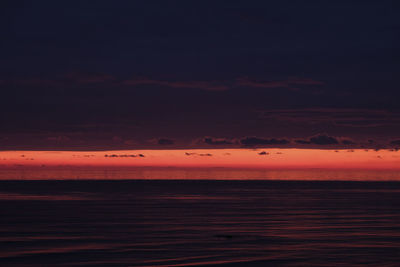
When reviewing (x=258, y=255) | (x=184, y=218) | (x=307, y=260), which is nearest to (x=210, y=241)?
(x=258, y=255)

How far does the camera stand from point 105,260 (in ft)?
89.1

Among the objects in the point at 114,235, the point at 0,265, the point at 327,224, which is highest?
the point at 327,224

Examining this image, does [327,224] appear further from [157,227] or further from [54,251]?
[54,251]

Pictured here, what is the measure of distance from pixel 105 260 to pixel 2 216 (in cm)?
2387

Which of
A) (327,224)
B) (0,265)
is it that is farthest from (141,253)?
(327,224)

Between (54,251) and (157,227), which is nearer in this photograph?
(54,251)

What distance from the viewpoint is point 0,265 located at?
25766 mm

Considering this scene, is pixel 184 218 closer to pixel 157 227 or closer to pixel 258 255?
pixel 157 227

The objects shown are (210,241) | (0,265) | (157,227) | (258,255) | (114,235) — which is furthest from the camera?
(157,227)

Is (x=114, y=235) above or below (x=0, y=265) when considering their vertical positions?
above

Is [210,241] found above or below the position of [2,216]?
below

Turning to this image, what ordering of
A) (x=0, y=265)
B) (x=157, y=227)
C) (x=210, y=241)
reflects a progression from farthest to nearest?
1. (x=157, y=227)
2. (x=210, y=241)
3. (x=0, y=265)

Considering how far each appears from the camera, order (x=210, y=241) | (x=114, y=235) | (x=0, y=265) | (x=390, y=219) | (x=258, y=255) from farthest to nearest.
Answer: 1. (x=390, y=219)
2. (x=114, y=235)
3. (x=210, y=241)
4. (x=258, y=255)
5. (x=0, y=265)

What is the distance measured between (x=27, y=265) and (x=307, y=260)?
1182 cm
